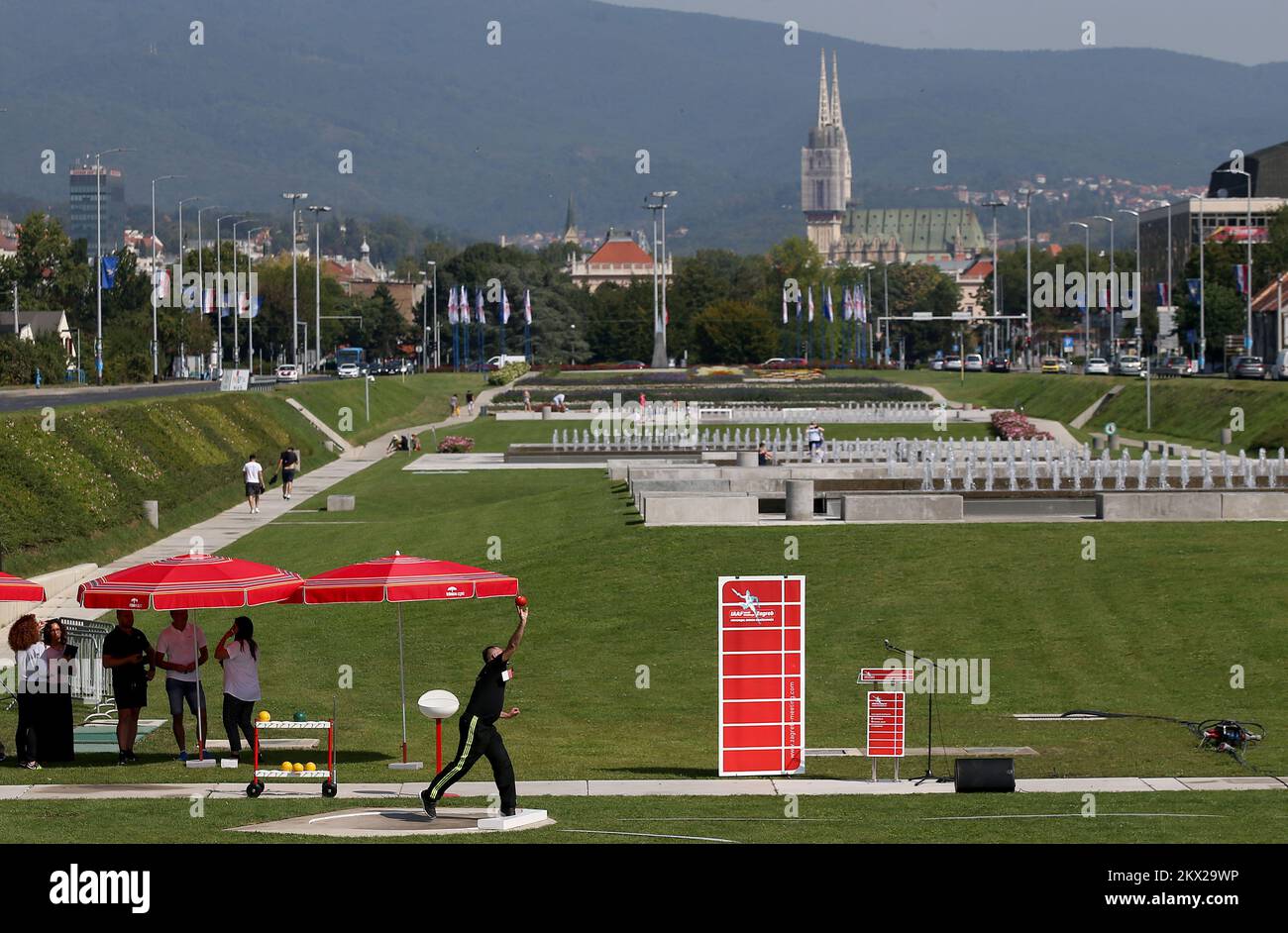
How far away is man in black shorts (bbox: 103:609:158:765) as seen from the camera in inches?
827

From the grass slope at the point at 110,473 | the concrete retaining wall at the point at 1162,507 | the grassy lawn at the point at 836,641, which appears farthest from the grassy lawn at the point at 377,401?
the concrete retaining wall at the point at 1162,507

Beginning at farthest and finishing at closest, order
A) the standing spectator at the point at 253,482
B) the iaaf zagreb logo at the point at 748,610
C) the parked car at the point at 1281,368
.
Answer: the parked car at the point at 1281,368 < the standing spectator at the point at 253,482 < the iaaf zagreb logo at the point at 748,610

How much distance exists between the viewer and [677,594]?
3212 cm

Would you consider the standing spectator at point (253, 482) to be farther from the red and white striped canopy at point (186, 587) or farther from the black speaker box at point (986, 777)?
the black speaker box at point (986, 777)

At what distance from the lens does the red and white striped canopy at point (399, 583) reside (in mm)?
19859

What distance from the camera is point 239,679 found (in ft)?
66.8

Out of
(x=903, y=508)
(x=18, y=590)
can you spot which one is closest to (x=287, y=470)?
(x=903, y=508)

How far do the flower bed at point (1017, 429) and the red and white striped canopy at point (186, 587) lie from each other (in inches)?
Answer: 1851

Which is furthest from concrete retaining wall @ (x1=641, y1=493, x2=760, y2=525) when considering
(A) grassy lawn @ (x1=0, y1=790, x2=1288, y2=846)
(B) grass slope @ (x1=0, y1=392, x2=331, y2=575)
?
(A) grassy lawn @ (x1=0, y1=790, x2=1288, y2=846)

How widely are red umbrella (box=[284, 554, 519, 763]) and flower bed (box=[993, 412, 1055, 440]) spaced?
46170mm

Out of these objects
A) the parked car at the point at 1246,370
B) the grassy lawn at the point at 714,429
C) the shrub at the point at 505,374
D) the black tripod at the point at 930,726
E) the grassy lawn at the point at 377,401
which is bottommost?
the black tripod at the point at 930,726
